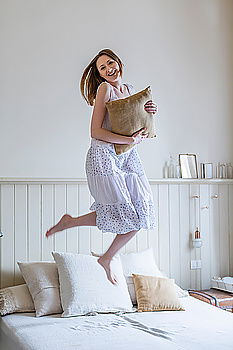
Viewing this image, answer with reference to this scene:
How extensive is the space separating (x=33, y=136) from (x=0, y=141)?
272mm

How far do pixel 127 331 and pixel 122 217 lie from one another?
1.74m

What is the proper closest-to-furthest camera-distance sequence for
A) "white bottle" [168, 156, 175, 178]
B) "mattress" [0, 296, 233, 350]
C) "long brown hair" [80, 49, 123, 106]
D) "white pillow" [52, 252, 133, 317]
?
"long brown hair" [80, 49, 123, 106], "mattress" [0, 296, 233, 350], "white pillow" [52, 252, 133, 317], "white bottle" [168, 156, 175, 178]

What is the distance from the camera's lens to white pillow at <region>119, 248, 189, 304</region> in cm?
462

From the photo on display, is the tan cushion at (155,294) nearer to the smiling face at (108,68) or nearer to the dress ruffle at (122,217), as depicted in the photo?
the dress ruffle at (122,217)

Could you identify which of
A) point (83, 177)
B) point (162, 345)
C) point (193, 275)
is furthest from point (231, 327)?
point (83, 177)

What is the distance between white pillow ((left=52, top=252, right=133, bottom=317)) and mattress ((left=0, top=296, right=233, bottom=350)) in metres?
0.07

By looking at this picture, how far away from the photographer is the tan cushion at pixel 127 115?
7.22ft

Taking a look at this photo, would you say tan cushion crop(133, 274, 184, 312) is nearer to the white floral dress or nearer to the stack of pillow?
the stack of pillow

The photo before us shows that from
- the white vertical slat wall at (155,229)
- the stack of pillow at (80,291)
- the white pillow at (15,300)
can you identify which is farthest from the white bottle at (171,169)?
the white pillow at (15,300)

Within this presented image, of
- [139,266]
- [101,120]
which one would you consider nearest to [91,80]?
[101,120]

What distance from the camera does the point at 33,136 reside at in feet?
15.4

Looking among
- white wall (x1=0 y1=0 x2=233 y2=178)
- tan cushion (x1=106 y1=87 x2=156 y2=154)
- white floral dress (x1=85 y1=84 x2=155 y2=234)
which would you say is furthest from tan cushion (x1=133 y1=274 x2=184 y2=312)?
tan cushion (x1=106 y1=87 x2=156 y2=154)

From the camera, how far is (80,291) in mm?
4188

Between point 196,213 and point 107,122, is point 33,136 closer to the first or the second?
point 196,213
